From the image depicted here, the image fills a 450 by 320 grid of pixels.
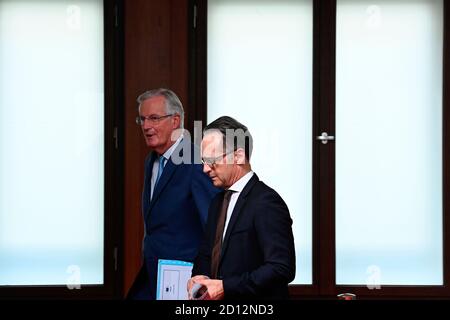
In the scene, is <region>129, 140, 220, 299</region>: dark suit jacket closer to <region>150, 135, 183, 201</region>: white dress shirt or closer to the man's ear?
<region>150, 135, 183, 201</region>: white dress shirt

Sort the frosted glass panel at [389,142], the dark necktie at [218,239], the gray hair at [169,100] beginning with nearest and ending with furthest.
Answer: the dark necktie at [218,239], the gray hair at [169,100], the frosted glass panel at [389,142]

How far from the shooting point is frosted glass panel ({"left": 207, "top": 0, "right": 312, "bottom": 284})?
4723mm

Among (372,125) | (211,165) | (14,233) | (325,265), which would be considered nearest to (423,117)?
(372,125)

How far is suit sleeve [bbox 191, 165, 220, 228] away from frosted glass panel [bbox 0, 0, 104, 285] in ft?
7.21

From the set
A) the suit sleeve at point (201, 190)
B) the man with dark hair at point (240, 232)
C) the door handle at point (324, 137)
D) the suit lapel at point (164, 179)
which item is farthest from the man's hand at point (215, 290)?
the door handle at point (324, 137)

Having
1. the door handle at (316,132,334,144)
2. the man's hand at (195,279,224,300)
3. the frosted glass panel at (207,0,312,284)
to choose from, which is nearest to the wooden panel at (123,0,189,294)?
the frosted glass panel at (207,0,312,284)

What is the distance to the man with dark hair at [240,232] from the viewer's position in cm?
175

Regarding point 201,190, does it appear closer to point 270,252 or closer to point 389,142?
point 270,252

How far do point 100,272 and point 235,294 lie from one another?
3.10 metres

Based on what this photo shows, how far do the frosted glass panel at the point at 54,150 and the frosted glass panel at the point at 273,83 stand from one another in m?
0.71

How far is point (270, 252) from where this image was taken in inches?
68.5

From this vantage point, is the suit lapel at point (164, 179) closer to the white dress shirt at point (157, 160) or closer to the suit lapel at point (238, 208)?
the white dress shirt at point (157, 160)

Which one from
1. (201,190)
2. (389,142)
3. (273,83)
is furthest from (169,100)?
(389,142)

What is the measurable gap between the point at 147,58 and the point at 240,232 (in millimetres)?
2967
